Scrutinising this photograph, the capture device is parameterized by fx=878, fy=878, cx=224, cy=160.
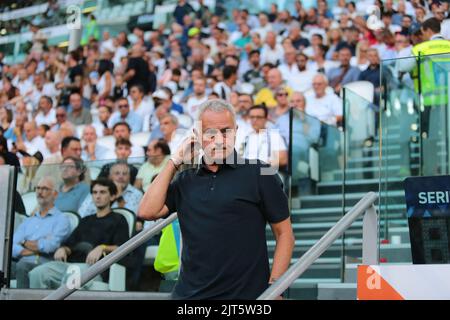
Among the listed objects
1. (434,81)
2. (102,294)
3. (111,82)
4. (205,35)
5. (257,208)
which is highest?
(205,35)

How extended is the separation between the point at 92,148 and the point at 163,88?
1.45m

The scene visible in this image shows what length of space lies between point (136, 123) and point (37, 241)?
Answer: 531 cm

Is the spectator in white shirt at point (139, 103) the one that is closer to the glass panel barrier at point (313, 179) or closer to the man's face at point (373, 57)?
the man's face at point (373, 57)

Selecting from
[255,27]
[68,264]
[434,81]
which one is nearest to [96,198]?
[68,264]

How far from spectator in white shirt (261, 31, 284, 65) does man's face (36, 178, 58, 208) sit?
5892mm

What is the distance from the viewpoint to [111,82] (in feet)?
42.9

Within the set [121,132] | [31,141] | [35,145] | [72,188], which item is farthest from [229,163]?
[31,141]

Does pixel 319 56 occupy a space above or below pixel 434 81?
above

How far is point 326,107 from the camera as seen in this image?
9875 millimetres

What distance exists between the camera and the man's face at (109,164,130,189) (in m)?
6.54

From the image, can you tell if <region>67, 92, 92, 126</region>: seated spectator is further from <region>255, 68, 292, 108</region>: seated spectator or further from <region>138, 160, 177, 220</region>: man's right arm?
<region>138, 160, 177, 220</region>: man's right arm

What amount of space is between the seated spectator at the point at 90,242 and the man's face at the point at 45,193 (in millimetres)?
304

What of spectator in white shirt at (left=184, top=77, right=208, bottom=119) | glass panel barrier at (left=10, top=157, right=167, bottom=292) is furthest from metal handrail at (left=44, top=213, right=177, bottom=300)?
spectator in white shirt at (left=184, top=77, right=208, bottom=119)
